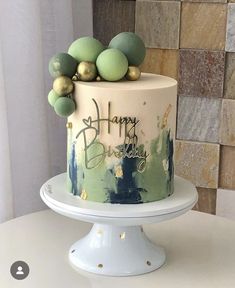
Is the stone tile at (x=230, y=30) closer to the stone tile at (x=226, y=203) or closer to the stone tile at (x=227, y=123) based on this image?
the stone tile at (x=227, y=123)

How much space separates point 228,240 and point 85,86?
36 cm

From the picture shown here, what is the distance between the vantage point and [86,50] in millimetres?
835

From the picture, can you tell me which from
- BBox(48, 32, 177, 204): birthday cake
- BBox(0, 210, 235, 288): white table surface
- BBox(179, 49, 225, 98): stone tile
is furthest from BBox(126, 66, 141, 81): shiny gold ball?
BBox(179, 49, 225, 98): stone tile

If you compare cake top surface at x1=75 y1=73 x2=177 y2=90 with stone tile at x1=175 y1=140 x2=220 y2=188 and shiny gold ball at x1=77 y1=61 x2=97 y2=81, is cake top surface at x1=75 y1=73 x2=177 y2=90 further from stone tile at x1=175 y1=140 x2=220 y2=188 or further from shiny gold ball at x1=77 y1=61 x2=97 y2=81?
stone tile at x1=175 y1=140 x2=220 y2=188

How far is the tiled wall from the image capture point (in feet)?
3.93

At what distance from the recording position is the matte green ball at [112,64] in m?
0.81

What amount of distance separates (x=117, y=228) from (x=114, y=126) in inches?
6.5

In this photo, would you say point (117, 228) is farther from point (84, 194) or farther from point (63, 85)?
point (63, 85)

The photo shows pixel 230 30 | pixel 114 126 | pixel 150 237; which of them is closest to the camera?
pixel 114 126

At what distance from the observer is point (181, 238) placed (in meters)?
0.98

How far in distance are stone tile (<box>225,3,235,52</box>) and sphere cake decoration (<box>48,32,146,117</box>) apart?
0.39 m

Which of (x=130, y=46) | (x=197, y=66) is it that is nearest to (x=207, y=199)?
(x=197, y=66)

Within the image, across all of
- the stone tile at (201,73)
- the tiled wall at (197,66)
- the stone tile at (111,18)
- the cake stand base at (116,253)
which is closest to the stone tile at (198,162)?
the tiled wall at (197,66)

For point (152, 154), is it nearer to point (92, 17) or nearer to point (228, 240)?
point (228, 240)
